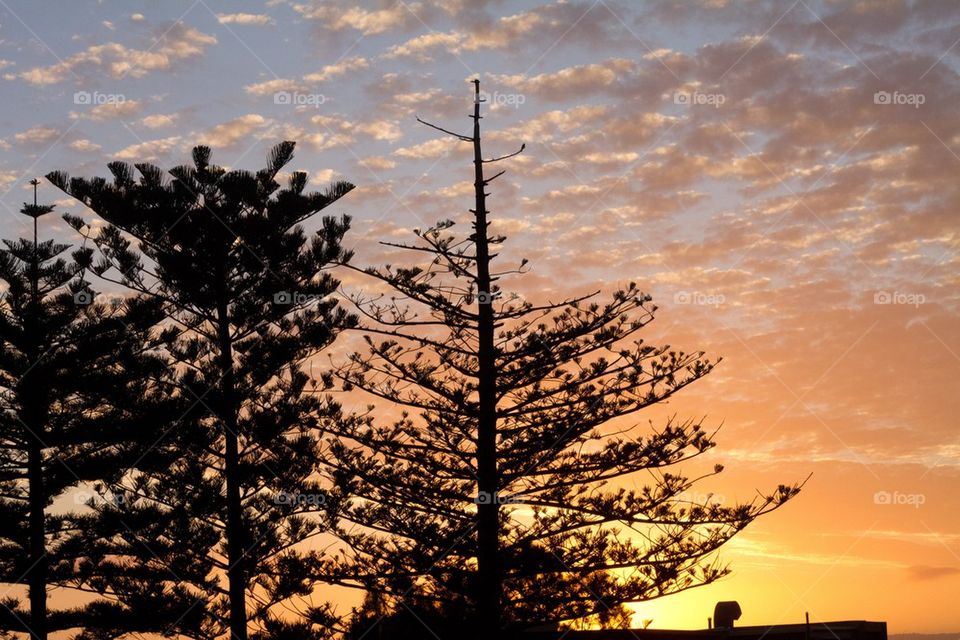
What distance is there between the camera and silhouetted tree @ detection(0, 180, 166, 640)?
65.2 feet

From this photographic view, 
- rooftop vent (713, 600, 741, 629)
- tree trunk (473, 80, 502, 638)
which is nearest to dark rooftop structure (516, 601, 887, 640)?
rooftop vent (713, 600, 741, 629)

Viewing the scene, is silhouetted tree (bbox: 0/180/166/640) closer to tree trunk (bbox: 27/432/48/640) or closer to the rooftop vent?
tree trunk (bbox: 27/432/48/640)

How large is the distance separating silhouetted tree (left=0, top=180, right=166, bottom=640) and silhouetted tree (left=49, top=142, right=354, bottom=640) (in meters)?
1.15

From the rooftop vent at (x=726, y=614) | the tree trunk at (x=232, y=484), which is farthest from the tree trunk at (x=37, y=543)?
the rooftop vent at (x=726, y=614)

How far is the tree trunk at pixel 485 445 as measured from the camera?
15.6 meters

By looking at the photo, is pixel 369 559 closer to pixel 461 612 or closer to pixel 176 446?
pixel 461 612

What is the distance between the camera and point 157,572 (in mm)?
19859

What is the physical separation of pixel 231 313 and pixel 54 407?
15.3 ft

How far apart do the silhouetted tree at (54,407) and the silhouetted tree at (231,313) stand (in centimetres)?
115

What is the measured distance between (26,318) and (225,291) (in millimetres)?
4605

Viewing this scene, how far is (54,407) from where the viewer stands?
68.6 feet

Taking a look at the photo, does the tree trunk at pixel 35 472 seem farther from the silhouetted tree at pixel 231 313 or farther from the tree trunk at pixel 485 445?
the tree trunk at pixel 485 445

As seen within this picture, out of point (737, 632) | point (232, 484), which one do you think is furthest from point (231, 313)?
point (737, 632)

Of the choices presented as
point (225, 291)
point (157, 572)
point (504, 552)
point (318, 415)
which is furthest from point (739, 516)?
point (157, 572)
